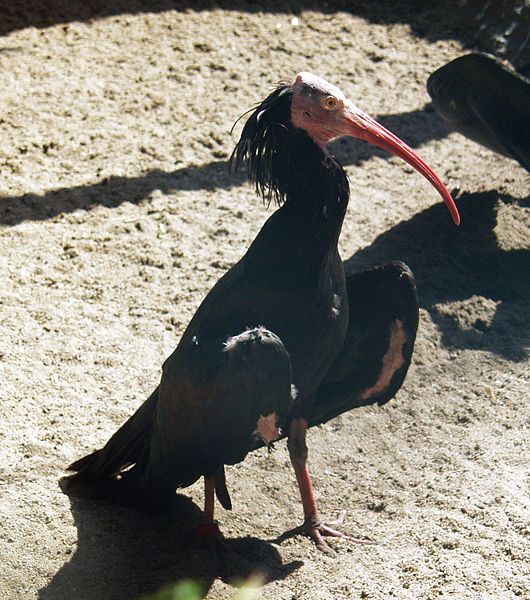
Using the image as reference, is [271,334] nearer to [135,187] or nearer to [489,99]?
[135,187]

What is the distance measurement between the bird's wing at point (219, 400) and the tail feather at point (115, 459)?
0.30 m

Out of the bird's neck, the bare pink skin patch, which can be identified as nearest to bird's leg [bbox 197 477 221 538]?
the bare pink skin patch

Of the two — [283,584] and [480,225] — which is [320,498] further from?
[480,225]

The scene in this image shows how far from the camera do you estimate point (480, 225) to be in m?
6.84

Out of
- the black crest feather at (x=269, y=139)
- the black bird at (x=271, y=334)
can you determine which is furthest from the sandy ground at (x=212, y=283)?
the black crest feather at (x=269, y=139)

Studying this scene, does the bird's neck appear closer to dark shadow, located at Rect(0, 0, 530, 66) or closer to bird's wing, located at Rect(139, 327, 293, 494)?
bird's wing, located at Rect(139, 327, 293, 494)

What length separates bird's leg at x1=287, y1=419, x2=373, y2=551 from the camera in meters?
4.68

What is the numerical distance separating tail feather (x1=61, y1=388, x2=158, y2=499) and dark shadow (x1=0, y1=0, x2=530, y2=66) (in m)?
5.30

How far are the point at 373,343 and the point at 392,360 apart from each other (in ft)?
0.44

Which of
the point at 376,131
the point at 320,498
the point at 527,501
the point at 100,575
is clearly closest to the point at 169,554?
the point at 100,575

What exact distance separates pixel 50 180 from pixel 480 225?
121 inches

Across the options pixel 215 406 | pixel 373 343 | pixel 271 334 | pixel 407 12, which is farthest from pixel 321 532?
pixel 407 12

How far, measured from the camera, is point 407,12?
9688mm

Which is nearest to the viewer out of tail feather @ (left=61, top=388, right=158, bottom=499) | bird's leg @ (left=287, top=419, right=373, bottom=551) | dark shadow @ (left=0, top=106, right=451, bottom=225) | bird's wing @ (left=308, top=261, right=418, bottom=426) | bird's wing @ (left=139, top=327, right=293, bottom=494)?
bird's wing @ (left=139, top=327, right=293, bottom=494)
